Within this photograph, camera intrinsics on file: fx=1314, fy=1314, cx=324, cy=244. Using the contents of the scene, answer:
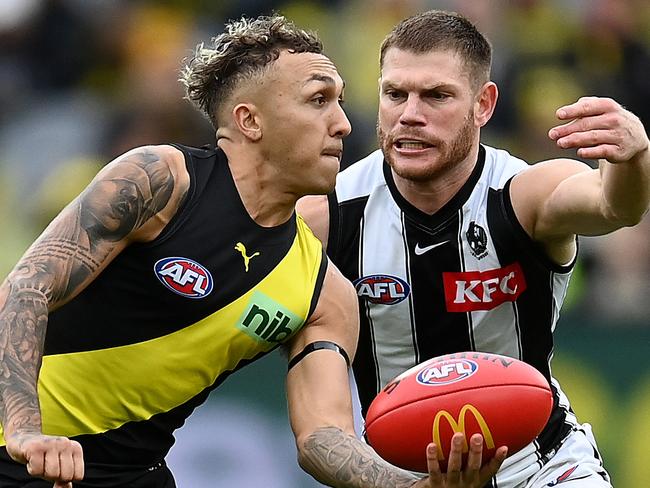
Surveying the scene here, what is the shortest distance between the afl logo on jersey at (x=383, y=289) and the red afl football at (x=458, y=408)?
0.89 m

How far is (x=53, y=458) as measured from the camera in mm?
4055

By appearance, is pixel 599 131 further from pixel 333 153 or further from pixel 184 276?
pixel 184 276

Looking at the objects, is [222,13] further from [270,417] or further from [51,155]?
[270,417]

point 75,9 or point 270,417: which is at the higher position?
point 75,9

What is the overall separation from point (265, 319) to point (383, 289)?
2.50 feet

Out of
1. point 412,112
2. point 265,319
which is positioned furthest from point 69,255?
point 412,112

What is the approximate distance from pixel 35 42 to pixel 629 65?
4460 mm

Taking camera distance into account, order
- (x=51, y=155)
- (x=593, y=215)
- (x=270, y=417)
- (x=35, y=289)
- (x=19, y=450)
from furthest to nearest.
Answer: (x=51, y=155) → (x=270, y=417) → (x=593, y=215) → (x=35, y=289) → (x=19, y=450)

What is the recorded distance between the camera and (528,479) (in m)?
5.82

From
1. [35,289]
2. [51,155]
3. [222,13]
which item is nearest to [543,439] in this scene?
[35,289]

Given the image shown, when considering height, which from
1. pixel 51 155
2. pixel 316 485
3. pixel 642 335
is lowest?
pixel 316 485

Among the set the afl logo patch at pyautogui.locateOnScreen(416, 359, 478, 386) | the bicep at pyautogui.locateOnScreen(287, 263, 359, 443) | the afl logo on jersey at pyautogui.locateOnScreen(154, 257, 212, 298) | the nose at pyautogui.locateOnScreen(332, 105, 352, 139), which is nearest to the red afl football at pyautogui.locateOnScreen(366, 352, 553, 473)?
the afl logo patch at pyautogui.locateOnScreen(416, 359, 478, 386)

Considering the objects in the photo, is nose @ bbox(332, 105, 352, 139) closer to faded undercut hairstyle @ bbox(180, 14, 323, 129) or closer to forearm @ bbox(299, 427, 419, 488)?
faded undercut hairstyle @ bbox(180, 14, 323, 129)

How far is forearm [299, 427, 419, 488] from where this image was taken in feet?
16.3
